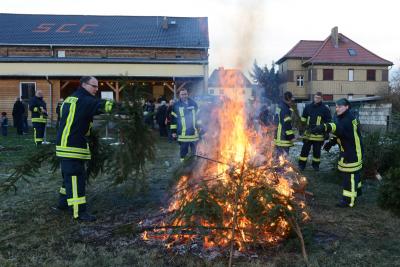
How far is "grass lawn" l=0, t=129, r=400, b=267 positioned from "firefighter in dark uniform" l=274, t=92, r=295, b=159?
200 centimetres

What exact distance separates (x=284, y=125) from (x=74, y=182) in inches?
206

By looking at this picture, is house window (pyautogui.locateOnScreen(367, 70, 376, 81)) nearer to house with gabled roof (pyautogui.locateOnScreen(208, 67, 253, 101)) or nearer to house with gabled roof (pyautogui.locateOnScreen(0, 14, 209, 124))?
house with gabled roof (pyautogui.locateOnScreen(0, 14, 209, 124))

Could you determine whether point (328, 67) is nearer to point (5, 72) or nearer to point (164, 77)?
point (164, 77)

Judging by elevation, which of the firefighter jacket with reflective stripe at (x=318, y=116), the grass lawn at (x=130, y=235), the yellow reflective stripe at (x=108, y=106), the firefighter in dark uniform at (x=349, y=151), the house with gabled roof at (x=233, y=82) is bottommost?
the grass lawn at (x=130, y=235)

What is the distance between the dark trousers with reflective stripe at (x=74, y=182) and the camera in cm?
554

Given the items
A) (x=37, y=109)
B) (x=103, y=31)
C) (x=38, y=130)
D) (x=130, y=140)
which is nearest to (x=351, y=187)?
(x=130, y=140)

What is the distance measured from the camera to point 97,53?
1252 inches

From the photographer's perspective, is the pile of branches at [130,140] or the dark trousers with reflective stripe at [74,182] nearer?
the pile of branches at [130,140]

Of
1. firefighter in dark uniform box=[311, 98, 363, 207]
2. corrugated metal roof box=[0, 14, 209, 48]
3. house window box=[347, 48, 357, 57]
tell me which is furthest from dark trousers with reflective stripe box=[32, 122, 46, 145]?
house window box=[347, 48, 357, 57]

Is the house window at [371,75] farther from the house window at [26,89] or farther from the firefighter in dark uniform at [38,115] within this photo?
the firefighter in dark uniform at [38,115]

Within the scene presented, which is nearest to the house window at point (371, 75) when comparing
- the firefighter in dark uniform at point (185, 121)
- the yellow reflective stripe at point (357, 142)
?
the firefighter in dark uniform at point (185, 121)

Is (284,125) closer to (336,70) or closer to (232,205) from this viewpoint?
(232,205)

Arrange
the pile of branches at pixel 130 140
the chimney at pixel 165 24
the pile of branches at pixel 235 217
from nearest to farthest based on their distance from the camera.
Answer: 1. the pile of branches at pixel 235 217
2. the pile of branches at pixel 130 140
3. the chimney at pixel 165 24

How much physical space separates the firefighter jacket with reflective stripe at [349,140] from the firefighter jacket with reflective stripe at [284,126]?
8.78ft
